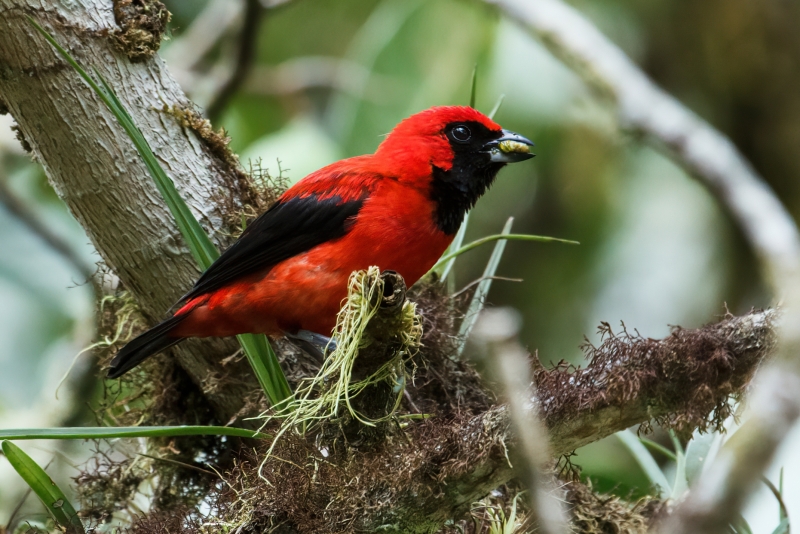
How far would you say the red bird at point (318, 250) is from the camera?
3402 mm

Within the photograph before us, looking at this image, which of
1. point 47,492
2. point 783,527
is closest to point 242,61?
point 47,492

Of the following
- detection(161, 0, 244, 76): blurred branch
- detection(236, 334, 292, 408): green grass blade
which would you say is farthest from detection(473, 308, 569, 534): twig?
detection(161, 0, 244, 76): blurred branch

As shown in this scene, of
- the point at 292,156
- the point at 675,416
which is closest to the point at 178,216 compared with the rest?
the point at 675,416

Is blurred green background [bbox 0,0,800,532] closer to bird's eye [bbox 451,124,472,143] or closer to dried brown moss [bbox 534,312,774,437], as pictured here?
bird's eye [bbox 451,124,472,143]

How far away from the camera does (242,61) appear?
218 inches

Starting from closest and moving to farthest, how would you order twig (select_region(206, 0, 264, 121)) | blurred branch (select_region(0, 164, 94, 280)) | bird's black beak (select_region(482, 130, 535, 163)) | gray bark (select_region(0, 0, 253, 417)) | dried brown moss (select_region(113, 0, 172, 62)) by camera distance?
1. gray bark (select_region(0, 0, 253, 417))
2. dried brown moss (select_region(113, 0, 172, 62))
3. bird's black beak (select_region(482, 130, 535, 163))
4. blurred branch (select_region(0, 164, 94, 280))
5. twig (select_region(206, 0, 264, 121))

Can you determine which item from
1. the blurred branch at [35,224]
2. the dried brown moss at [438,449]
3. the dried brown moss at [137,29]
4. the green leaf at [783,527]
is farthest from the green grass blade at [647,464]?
the blurred branch at [35,224]

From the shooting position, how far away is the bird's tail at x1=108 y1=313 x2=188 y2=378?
3.36m

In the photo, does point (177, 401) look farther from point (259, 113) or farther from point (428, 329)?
point (259, 113)

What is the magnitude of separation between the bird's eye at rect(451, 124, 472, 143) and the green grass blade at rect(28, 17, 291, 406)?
129cm

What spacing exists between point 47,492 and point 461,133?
7.49ft

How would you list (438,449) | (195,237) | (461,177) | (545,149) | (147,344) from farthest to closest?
(545,149), (461,177), (147,344), (195,237), (438,449)

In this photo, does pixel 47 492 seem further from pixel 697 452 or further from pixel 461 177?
pixel 697 452

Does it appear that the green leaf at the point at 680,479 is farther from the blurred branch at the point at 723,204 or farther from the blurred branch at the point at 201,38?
the blurred branch at the point at 201,38
